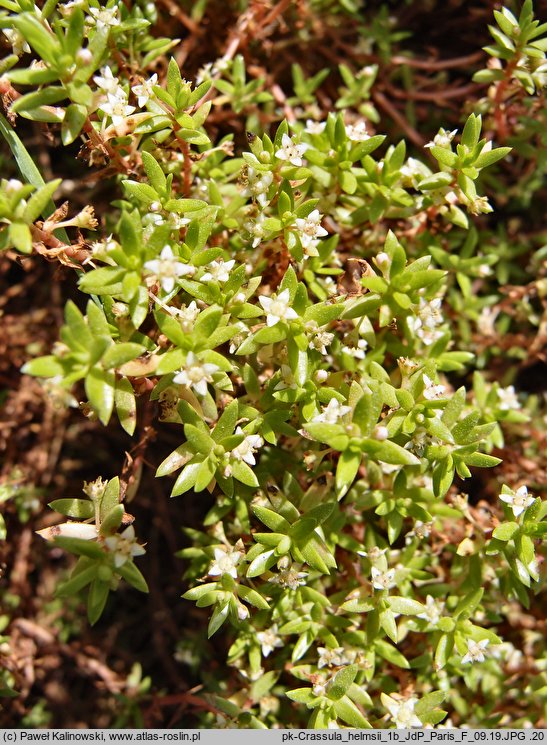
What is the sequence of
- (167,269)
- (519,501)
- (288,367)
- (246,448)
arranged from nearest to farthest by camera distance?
(167,269) < (246,448) < (288,367) < (519,501)

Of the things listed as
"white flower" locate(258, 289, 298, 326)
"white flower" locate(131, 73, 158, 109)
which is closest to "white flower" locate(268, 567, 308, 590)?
"white flower" locate(258, 289, 298, 326)

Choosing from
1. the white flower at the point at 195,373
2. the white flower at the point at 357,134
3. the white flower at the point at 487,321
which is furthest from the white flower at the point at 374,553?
the white flower at the point at 357,134

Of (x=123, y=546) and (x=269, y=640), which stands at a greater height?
(x=123, y=546)

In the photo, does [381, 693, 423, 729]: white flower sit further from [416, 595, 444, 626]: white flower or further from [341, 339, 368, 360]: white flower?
[341, 339, 368, 360]: white flower

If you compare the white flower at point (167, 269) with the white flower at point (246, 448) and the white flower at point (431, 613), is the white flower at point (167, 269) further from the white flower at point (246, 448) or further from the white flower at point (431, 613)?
the white flower at point (431, 613)

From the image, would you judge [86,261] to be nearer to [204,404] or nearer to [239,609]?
[204,404]

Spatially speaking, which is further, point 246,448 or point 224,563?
point 224,563

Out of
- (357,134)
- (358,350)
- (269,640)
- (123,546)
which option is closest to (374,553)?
(269,640)

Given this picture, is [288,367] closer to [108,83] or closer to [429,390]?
[429,390]
